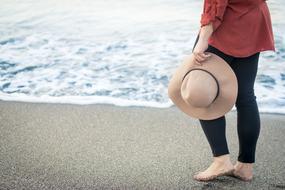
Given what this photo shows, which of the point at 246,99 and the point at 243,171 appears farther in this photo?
the point at 243,171

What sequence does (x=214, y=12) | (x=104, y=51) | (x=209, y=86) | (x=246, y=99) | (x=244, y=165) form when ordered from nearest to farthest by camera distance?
(x=214, y=12), (x=209, y=86), (x=246, y=99), (x=244, y=165), (x=104, y=51)

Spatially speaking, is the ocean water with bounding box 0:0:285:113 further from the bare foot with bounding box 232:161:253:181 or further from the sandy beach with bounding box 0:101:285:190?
the bare foot with bounding box 232:161:253:181

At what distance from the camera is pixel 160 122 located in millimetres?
Result: 3652

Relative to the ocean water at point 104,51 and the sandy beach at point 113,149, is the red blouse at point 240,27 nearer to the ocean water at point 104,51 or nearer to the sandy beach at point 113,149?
the sandy beach at point 113,149

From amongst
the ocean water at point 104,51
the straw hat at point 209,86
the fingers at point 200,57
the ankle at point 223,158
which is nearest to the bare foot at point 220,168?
the ankle at point 223,158

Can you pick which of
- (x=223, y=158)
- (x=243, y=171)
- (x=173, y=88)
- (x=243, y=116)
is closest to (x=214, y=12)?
(x=173, y=88)

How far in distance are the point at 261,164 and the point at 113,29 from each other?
566 cm

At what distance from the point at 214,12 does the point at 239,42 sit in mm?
201

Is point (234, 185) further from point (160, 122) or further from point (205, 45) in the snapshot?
point (160, 122)

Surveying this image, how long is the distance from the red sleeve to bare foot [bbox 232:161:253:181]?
78cm

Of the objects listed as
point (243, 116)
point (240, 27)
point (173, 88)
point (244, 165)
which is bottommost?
point (244, 165)

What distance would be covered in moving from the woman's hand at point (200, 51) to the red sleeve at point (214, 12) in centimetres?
8

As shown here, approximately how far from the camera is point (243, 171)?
263cm

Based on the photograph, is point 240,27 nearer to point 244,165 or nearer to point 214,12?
point 214,12
